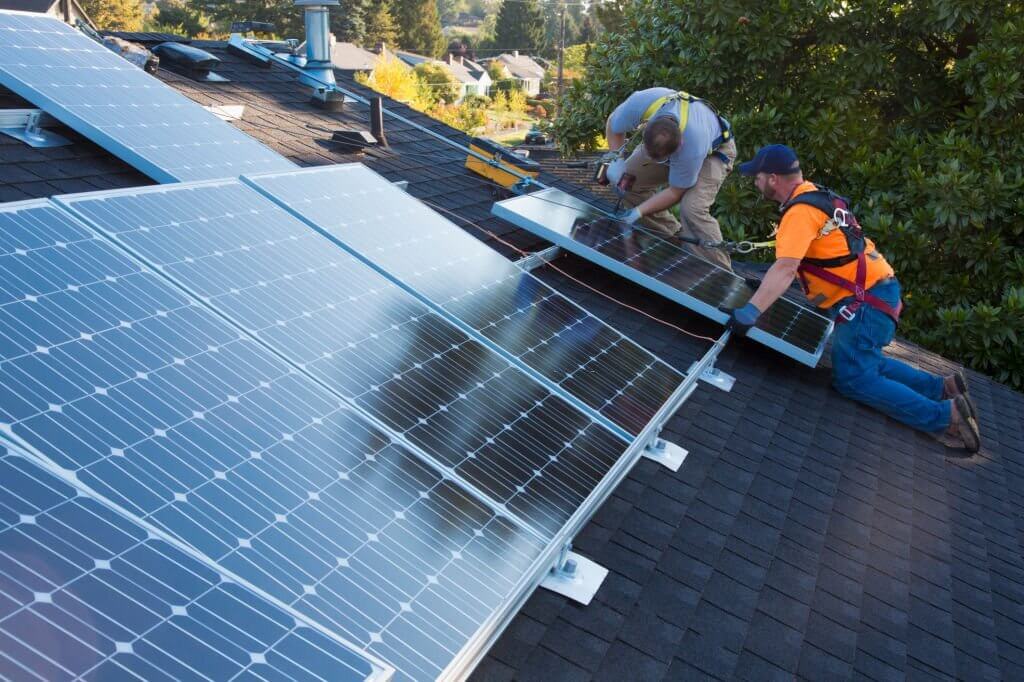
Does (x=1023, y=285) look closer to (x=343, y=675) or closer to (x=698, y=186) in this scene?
(x=698, y=186)

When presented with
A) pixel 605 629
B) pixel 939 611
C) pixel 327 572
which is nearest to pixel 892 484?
pixel 939 611

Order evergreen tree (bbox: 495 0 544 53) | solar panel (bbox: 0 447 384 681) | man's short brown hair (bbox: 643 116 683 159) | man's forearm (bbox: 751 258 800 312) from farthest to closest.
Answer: evergreen tree (bbox: 495 0 544 53)
man's short brown hair (bbox: 643 116 683 159)
man's forearm (bbox: 751 258 800 312)
solar panel (bbox: 0 447 384 681)

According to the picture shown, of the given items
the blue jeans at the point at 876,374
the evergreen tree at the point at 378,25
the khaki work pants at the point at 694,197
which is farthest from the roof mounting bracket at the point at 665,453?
the evergreen tree at the point at 378,25

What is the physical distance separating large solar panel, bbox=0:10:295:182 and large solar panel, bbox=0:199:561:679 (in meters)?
2.70

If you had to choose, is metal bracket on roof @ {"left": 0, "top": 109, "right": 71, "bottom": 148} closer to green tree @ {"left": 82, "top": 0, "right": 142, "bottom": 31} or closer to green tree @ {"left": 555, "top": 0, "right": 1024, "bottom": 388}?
green tree @ {"left": 555, "top": 0, "right": 1024, "bottom": 388}

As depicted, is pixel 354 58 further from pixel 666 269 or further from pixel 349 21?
pixel 666 269

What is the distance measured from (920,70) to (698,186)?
9.43 metres

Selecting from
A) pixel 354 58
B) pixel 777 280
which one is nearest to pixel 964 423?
pixel 777 280

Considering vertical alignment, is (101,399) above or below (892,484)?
above

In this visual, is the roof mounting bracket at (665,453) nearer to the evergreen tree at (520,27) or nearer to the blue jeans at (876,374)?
the blue jeans at (876,374)

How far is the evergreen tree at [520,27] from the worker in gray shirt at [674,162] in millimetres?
100314

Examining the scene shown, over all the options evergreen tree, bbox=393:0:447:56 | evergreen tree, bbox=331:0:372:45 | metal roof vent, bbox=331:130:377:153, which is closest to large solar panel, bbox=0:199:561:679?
metal roof vent, bbox=331:130:377:153

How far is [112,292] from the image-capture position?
141 inches

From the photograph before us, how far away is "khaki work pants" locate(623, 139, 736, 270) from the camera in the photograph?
841 cm
